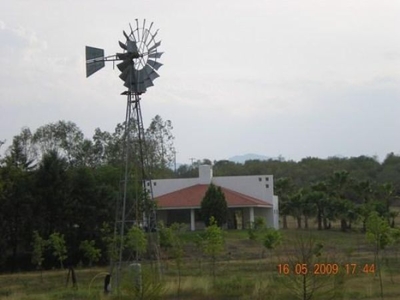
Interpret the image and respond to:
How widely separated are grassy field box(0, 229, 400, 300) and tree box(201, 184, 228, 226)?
29.7ft

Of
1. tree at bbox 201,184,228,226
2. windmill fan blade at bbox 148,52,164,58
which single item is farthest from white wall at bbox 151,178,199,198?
windmill fan blade at bbox 148,52,164,58

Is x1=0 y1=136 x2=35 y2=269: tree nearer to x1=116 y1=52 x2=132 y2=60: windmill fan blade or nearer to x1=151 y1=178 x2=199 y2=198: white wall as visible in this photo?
x1=116 y1=52 x2=132 y2=60: windmill fan blade

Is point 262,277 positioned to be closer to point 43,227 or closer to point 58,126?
point 43,227

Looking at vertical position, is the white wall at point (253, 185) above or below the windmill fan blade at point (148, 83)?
below

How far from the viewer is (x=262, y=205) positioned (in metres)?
53.1

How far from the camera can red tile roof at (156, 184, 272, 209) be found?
52.0 metres

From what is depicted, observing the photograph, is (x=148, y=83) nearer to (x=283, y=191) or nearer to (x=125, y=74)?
(x=125, y=74)

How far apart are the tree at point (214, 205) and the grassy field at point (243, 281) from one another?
29.7ft

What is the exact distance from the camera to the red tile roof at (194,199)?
5200cm

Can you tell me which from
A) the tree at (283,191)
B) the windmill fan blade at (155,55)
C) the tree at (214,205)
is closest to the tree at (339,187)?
the tree at (283,191)

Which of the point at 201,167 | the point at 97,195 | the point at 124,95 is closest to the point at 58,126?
the point at 201,167

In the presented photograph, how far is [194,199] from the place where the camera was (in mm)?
52844

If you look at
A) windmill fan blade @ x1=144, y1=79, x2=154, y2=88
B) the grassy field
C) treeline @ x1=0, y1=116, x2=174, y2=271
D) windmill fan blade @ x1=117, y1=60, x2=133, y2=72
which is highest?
windmill fan blade @ x1=117, y1=60, x2=133, y2=72

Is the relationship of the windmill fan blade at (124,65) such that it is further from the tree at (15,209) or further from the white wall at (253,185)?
the white wall at (253,185)
